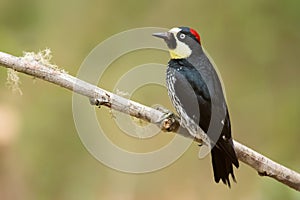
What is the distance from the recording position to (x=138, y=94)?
4.76 m

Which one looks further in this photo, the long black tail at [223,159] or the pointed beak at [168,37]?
the pointed beak at [168,37]

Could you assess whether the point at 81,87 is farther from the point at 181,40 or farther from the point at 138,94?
the point at 138,94

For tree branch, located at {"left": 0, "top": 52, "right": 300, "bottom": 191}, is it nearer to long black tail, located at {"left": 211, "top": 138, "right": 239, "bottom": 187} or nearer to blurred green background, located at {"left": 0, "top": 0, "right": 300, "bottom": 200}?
long black tail, located at {"left": 211, "top": 138, "right": 239, "bottom": 187}

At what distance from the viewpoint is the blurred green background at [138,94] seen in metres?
4.46

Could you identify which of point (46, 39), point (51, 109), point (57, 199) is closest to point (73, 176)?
point (57, 199)

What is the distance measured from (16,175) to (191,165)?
3.83 ft

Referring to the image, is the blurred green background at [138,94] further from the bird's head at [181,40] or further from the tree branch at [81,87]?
the tree branch at [81,87]

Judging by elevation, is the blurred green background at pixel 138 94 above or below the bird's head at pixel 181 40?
below

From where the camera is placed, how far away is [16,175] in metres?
4.43

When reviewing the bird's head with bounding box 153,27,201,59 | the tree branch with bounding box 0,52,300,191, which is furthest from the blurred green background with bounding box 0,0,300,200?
the tree branch with bounding box 0,52,300,191

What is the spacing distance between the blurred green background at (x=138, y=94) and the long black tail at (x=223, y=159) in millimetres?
1283

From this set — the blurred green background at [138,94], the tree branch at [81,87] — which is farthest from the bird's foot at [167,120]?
the blurred green background at [138,94]

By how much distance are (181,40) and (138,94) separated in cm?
193

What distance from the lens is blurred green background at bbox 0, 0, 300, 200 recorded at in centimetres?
446
